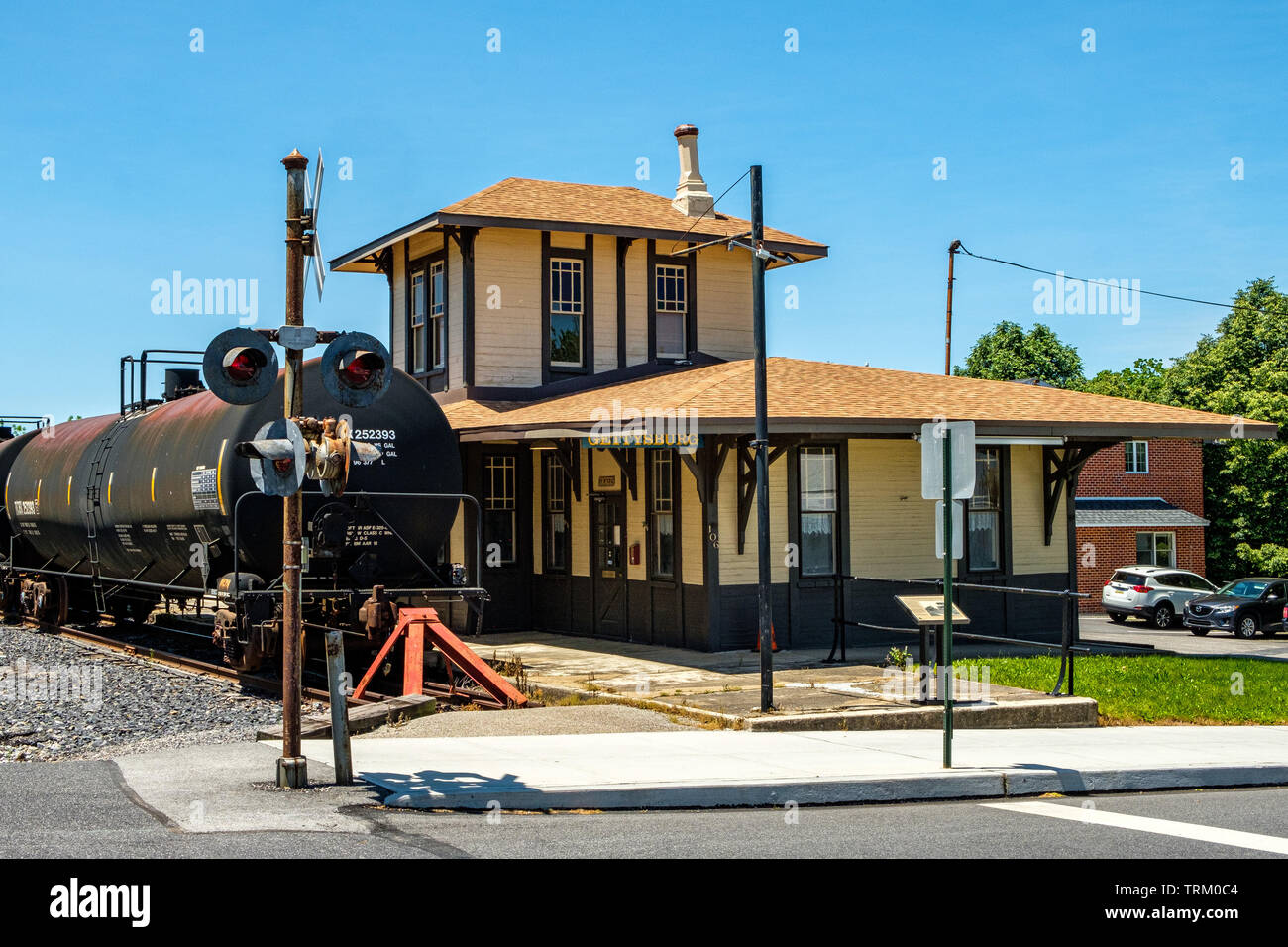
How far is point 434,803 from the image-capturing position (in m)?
8.80

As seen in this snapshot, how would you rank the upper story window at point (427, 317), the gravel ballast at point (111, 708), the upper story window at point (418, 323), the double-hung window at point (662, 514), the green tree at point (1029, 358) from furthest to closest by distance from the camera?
1. the green tree at point (1029, 358)
2. the upper story window at point (418, 323)
3. the upper story window at point (427, 317)
4. the double-hung window at point (662, 514)
5. the gravel ballast at point (111, 708)

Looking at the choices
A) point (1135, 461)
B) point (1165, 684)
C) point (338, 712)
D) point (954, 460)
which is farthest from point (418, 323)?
point (1135, 461)

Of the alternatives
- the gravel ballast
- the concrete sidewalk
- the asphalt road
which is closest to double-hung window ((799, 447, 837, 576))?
the concrete sidewalk

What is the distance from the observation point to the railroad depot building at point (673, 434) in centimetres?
1784

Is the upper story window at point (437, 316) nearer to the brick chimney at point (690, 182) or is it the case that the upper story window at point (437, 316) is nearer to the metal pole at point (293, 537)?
the brick chimney at point (690, 182)

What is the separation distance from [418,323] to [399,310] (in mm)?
936

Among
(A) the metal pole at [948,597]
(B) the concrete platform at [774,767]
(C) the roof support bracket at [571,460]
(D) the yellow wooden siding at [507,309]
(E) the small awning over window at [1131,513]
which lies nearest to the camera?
(B) the concrete platform at [774,767]

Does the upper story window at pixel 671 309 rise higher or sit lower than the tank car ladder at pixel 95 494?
higher

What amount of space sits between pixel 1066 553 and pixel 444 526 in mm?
10595

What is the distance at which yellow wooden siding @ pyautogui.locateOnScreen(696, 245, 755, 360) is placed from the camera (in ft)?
78.0

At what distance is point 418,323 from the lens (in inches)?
938

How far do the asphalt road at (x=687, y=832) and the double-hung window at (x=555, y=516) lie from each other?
39.8ft

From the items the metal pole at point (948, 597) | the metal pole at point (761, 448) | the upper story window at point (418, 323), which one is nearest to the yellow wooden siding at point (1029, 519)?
the metal pole at point (761, 448)
